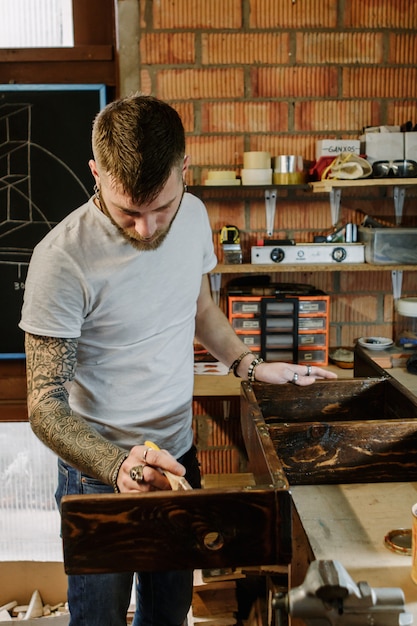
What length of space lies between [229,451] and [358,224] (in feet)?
4.08

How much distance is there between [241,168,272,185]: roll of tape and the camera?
9.50ft

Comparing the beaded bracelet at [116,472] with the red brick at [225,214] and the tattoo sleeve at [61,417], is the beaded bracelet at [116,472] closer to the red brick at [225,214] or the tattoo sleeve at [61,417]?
the tattoo sleeve at [61,417]

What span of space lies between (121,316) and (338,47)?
193 centimetres

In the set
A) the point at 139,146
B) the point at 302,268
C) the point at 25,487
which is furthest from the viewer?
the point at 25,487

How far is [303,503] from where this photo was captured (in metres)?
1.50

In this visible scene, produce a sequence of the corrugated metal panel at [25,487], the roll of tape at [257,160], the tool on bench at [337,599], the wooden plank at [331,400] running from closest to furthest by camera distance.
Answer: the tool on bench at [337,599] → the wooden plank at [331,400] → the roll of tape at [257,160] → the corrugated metal panel at [25,487]

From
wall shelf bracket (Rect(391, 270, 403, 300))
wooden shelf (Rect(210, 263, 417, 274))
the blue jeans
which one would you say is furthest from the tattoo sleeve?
wall shelf bracket (Rect(391, 270, 403, 300))

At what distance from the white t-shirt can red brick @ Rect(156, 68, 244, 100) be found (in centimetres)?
130

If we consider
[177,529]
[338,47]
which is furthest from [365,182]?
[177,529]

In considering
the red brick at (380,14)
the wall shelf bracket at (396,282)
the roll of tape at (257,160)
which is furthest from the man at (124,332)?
the red brick at (380,14)

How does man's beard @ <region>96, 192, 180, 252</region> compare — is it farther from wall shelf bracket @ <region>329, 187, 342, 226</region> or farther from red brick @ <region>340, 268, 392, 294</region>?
red brick @ <region>340, 268, 392, 294</region>

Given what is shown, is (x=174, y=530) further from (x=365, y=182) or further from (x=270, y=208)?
(x=270, y=208)

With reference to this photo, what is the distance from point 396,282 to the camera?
3139 millimetres

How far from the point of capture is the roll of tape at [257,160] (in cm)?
288
